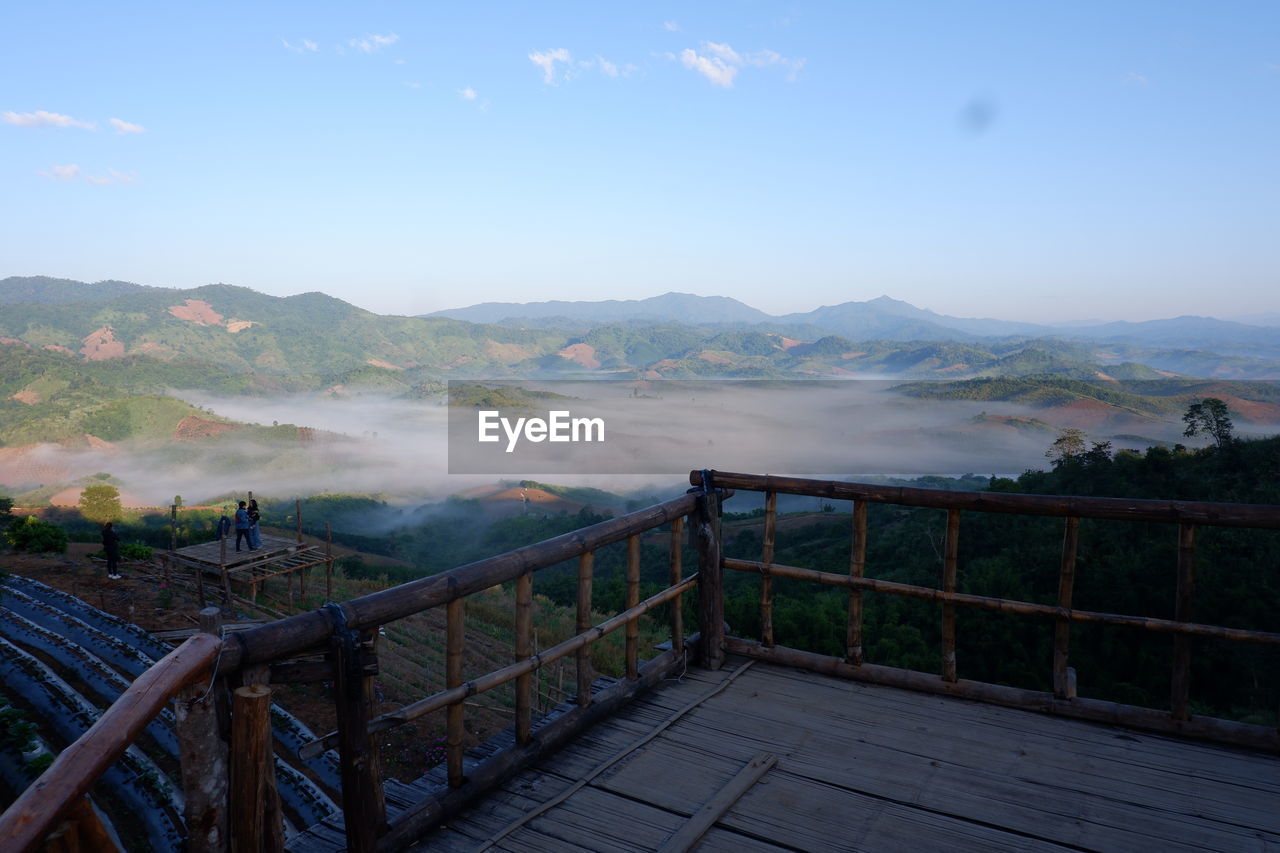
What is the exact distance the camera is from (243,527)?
15234mm

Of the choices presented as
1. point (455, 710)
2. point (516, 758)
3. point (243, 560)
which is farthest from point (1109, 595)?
point (243, 560)

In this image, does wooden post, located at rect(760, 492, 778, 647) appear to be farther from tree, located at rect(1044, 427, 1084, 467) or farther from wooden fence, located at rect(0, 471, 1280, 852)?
tree, located at rect(1044, 427, 1084, 467)

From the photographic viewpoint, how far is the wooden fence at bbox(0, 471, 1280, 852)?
6.02 feet

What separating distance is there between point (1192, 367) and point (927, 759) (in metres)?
200

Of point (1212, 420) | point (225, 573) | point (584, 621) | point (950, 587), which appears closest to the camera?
point (584, 621)

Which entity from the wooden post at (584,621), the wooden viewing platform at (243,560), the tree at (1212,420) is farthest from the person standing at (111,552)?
the tree at (1212,420)

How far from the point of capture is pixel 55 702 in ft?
34.1

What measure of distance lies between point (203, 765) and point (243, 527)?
49.2ft

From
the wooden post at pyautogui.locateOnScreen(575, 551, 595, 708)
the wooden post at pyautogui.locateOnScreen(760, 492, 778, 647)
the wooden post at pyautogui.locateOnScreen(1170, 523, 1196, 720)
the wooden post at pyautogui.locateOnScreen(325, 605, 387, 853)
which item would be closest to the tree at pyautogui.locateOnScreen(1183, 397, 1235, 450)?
the wooden post at pyautogui.locateOnScreen(1170, 523, 1196, 720)

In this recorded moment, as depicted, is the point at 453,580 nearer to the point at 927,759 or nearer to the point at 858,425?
the point at 927,759

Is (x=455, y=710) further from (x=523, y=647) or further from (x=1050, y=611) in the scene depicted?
(x=1050, y=611)

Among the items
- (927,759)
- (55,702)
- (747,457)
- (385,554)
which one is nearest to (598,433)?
(747,457)

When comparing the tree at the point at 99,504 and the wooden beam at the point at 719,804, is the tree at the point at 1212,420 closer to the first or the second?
the wooden beam at the point at 719,804

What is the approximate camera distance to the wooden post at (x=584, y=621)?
3.09 meters
